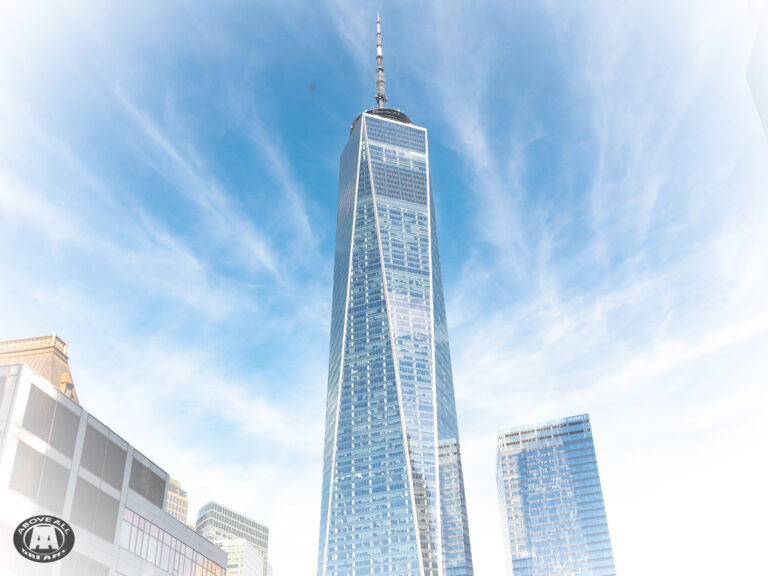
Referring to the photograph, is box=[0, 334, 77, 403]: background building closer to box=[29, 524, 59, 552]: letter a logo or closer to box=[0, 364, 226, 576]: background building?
box=[0, 364, 226, 576]: background building

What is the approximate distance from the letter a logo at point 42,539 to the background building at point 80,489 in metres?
10.5

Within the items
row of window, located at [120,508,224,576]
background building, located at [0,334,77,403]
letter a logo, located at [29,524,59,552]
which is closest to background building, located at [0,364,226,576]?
row of window, located at [120,508,224,576]

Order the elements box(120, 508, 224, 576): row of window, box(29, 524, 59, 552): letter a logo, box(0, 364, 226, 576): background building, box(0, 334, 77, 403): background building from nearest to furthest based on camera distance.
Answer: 1. box(29, 524, 59, 552): letter a logo
2. box(0, 364, 226, 576): background building
3. box(120, 508, 224, 576): row of window
4. box(0, 334, 77, 403): background building

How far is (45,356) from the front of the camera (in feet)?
336

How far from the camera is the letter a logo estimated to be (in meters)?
41.9

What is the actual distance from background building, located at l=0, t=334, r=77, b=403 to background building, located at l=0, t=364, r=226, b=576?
29.7 m

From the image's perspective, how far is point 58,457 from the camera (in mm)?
62344

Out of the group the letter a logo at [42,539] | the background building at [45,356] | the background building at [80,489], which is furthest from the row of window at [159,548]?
the background building at [45,356]

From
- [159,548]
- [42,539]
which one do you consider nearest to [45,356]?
[159,548]

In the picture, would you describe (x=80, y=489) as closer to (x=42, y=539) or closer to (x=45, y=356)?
(x=42, y=539)

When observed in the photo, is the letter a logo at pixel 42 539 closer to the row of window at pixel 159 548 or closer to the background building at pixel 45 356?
the row of window at pixel 159 548

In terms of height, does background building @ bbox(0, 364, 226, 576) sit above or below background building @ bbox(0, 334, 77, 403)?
below

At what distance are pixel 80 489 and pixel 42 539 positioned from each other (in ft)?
71.6

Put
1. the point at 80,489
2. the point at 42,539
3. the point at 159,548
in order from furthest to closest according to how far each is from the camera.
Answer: the point at 159,548, the point at 80,489, the point at 42,539
